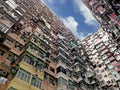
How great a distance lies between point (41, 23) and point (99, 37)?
30290 mm

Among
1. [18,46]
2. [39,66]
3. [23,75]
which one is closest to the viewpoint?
[23,75]

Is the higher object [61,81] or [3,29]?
[3,29]

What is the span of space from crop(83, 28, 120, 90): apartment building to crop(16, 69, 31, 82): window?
24774 millimetres

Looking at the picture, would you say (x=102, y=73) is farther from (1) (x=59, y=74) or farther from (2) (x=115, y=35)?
(1) (x=59, y=74)

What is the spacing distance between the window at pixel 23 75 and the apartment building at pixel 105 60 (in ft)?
81.3

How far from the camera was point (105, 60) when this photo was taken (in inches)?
1811

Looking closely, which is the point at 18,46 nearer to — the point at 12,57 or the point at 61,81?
the point at 12,57

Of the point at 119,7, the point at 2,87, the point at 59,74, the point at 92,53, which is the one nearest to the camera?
the point at 2,87

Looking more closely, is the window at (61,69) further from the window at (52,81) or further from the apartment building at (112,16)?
the apartment building at (112,16)

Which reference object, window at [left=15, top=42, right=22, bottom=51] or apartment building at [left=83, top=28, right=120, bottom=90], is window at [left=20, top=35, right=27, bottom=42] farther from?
apartment building at [left=83, top=28, right=120, bottom=90]

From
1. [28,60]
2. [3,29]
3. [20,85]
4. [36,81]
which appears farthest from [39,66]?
[3,29]

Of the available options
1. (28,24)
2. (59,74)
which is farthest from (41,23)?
(59,74)

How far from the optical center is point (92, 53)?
54.8 metres

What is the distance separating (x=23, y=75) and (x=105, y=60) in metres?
31.9
